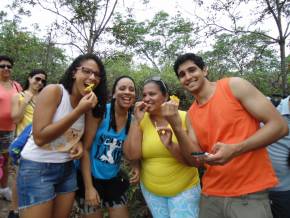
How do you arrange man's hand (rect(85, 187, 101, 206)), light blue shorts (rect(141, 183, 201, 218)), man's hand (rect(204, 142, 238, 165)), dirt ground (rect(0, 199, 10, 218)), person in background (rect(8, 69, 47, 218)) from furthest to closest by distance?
dirt ground (rect(0, 199, 10, 218)), person in background (rect(8, 69, 47, 218)), man's hand (rect(85, 187, 101, 206)), light blue shorts (rect(141, 183, 201, 218)), man's hand (rect(204, 142, 238, 165))

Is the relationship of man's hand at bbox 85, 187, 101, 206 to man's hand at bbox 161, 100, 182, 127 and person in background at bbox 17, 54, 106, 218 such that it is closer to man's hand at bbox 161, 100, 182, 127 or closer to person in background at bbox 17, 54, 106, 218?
person in background at bbox 17, 54, 106, 218

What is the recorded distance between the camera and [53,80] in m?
10.3

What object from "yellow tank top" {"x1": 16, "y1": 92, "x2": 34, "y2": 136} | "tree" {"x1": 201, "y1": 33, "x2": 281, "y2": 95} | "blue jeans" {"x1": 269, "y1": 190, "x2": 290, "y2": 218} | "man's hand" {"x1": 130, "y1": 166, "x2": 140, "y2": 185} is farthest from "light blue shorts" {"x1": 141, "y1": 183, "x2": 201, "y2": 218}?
"tree" {"x1": 201, "y1": 33, "x2": 281, "y2": 95}

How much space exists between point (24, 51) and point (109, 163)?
997 centimetres

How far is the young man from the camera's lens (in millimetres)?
2084

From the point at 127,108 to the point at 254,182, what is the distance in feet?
4.62

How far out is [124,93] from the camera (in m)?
3.14

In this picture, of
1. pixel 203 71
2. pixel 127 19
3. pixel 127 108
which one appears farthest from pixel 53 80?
pixel 203 71

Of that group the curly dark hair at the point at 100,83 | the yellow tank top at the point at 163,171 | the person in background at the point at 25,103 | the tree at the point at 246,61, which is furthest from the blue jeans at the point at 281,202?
the tree at the point at 246,61

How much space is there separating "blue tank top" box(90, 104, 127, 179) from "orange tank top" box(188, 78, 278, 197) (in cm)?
101

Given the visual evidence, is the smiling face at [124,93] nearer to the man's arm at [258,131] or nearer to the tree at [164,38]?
the man's arm at [258,131]

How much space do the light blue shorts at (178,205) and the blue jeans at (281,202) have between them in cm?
61

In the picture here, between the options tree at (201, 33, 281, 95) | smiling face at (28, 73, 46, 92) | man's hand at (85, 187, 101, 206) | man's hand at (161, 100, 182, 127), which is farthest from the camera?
tree at (201, 33, 281, 95)

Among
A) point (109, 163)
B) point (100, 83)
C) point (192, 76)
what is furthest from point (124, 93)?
point (192, 76)
